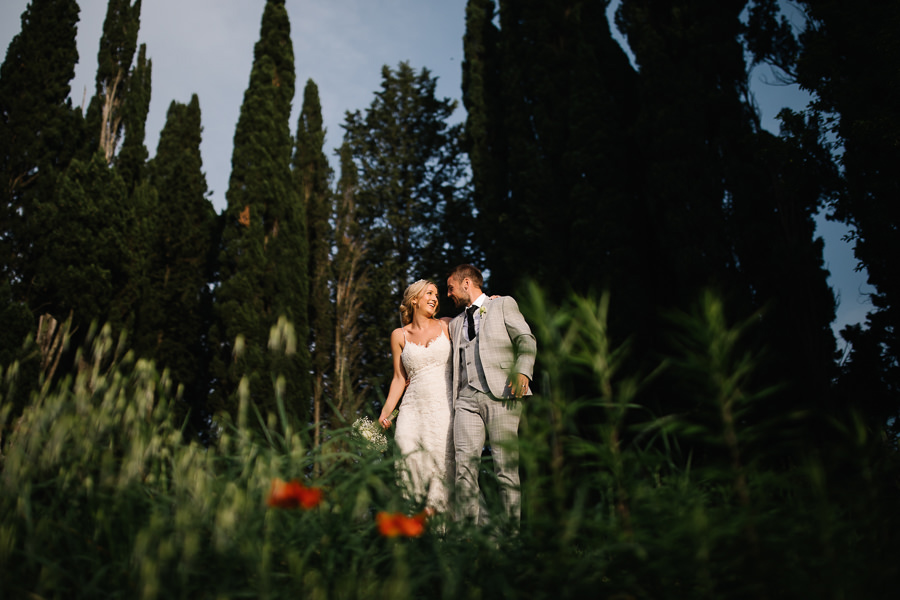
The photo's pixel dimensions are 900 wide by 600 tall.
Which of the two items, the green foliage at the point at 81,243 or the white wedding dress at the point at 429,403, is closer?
the white wedding dress at the point at 429,403

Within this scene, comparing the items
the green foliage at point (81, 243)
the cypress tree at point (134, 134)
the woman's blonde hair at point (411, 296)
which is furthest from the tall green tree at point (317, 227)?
Result: the woman's blonde hair at point (411, 296)

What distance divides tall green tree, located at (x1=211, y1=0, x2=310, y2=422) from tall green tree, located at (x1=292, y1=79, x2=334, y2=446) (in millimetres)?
2343

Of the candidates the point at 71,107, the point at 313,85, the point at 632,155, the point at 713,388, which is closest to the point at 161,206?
the point at 71,107

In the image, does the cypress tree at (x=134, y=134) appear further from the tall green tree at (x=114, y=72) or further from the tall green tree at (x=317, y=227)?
the tall green tree at (x=317, y=227)

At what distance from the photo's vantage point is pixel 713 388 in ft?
4.33

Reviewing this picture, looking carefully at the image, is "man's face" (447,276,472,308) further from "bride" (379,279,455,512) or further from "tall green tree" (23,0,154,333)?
"tall green tree" (23,0,154,333)

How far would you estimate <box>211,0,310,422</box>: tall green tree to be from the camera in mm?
13023

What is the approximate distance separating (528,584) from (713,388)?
0.68 m

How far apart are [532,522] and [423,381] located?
2483 mm

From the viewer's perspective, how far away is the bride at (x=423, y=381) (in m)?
3.73

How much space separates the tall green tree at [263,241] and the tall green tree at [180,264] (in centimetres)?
223

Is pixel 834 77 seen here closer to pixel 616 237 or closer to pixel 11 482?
pixel 616 237

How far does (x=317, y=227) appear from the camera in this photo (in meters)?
18.5

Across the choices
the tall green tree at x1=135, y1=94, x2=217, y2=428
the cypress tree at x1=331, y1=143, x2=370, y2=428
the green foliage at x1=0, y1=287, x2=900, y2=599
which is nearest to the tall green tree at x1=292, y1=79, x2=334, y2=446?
the cypress tree at x1=331, y1=143, x2=370, y2=428
